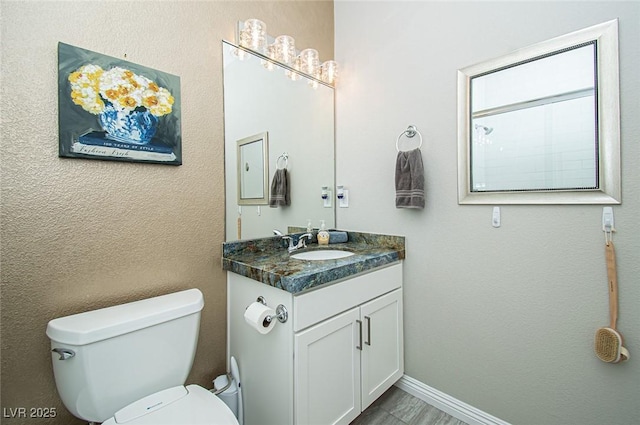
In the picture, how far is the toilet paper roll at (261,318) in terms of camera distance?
3.57 feet

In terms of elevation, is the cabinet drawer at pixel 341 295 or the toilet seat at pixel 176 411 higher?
the cabinet drawer at pixel 341 295

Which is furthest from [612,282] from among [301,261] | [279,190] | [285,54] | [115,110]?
[115,110]

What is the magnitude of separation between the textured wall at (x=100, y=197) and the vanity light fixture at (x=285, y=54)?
0.09 meters

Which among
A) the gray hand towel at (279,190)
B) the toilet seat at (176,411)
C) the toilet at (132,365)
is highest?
the gray hand towel at (279,190)

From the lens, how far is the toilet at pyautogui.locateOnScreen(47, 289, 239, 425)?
2.95ft

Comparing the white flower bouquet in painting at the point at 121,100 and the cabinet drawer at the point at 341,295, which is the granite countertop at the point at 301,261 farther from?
the white flower bouquet in painting at the point at 121,100

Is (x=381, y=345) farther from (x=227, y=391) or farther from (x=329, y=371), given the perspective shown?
(x=227, y=391)

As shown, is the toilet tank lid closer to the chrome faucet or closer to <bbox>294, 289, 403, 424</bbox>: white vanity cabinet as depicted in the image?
<bbox>294, 289, 403, 424</bbox>: white vanity cabinet

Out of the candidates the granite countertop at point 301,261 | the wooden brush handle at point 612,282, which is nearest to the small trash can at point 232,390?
the granite countertop at point 301,261

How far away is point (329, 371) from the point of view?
1244 mm

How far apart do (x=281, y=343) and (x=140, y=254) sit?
28.5 inches

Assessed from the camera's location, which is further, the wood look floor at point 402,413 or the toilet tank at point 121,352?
the wood look floor at point 402,413

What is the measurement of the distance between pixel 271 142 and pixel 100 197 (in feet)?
3.07

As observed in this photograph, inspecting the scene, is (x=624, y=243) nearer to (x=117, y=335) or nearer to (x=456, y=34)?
(x=456, y=34)
